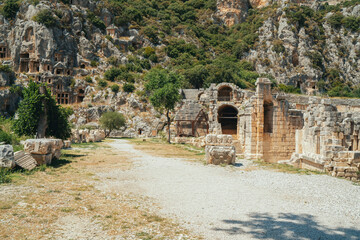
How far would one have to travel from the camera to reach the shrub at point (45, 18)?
5778 centimetres

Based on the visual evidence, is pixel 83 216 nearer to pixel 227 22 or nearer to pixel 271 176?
pixel 271 176

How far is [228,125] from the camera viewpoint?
31453 mm

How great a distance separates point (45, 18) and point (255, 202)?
6523 centimetres

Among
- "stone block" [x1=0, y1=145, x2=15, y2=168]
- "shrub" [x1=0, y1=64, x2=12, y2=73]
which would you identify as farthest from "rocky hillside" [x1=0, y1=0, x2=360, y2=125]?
"stone block" [x1=0, y1=145, x2=15, y2=168]

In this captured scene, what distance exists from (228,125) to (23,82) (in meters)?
44.3

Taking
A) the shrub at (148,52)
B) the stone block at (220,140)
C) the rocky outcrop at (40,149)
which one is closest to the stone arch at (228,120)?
the stone block at (220,140)

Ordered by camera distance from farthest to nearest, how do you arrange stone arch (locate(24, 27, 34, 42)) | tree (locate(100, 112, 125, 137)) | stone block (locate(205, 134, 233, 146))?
stone arch (locate(24, 27, 34, 42)) → tree (locate(100, 112, 125, 137)) → stone block (locate(205, 134, 233, 146))

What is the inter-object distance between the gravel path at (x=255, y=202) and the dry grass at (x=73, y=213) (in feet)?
1.70

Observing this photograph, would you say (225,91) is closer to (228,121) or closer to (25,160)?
(228,121)

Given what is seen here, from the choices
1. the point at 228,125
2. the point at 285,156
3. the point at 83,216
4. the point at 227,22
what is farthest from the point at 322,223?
the point at 227,22

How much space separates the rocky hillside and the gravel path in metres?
45.3

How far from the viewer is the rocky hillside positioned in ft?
188

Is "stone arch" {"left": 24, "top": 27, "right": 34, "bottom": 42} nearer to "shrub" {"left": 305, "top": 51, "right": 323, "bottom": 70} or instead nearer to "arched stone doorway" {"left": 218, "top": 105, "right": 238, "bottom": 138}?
"arched stone doorway" {"left": 218, "top": 105, "right": 238, "bottom": 138}

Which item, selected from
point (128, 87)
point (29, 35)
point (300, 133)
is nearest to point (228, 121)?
point (300, 133)
